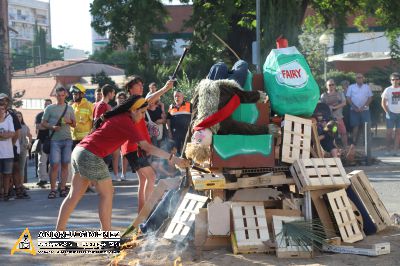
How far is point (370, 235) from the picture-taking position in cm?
814

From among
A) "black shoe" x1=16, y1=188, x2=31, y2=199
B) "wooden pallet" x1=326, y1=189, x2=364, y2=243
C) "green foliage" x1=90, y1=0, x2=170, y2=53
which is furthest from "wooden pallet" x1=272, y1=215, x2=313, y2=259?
"green foliage" x1=90, y1=0, x2=170, y2=53

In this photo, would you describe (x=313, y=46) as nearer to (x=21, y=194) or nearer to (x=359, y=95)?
(x=359, y=95)

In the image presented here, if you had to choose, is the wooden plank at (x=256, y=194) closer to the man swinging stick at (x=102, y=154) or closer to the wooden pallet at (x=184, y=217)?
the wooden pallet at (x=184, y=217)

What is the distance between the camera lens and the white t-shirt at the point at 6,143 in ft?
39.9

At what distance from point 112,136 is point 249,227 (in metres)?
1.76

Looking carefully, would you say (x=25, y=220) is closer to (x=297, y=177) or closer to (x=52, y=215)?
(x=52, y=215)

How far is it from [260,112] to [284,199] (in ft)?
3.37

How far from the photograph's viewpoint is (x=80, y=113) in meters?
13.0

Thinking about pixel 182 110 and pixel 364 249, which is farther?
pixel 182 110

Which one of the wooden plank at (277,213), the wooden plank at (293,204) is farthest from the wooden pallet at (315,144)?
the wooden plank at (277,213)

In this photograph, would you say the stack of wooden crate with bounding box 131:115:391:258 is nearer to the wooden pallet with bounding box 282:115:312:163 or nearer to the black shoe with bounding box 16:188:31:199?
the wooden pallet with bounding box 282:115:312:163

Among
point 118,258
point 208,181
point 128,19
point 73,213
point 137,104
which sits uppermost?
point 128,19

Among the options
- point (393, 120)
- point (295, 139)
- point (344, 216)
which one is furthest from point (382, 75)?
point (344, 216)

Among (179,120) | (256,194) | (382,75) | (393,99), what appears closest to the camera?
(256,194)
